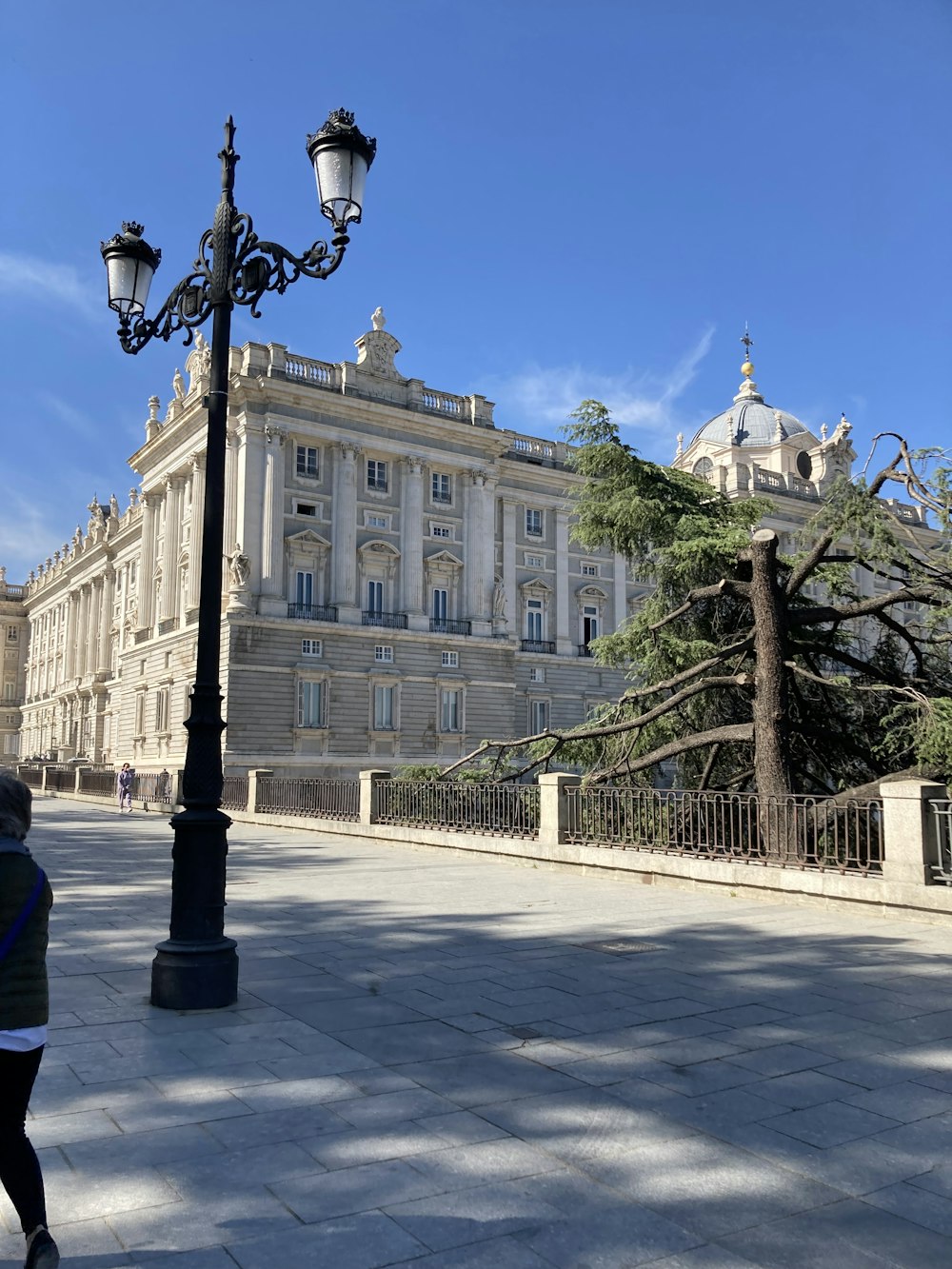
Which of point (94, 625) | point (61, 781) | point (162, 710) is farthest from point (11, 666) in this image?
point (162, 710)

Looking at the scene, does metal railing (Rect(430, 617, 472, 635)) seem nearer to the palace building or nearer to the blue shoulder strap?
the palace building

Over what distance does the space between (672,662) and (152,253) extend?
11922mm

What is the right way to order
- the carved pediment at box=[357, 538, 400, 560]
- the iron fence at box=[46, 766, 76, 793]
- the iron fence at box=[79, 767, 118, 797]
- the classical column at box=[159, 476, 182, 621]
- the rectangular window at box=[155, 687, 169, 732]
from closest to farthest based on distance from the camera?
the iron fence at box=[79, 767, 118, 797], the iron fence at box=[46, 766, 76, 793], the carved pediment at box=[357, 538, 400, 560], the rectangular window at box=[155, 687, 169, 732], the classical column at box=[159, 476, 182, 621]

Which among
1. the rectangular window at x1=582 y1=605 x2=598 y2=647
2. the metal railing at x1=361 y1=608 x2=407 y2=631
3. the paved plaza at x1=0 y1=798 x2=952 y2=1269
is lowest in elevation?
the paved plaza at x1=0 y1=798 x2=952 y2=1269

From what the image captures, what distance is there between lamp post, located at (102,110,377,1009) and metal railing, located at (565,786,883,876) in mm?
6899

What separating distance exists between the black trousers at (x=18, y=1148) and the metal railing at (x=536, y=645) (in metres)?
50.6

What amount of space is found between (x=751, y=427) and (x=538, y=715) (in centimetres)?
2553

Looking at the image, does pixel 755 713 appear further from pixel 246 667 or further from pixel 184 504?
pixel 184 504

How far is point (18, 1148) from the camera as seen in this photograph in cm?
305

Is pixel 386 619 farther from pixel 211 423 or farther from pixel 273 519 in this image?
pixel 211 423

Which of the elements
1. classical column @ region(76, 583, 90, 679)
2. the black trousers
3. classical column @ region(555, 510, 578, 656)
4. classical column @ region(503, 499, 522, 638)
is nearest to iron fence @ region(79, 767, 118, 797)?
classical column @ region(503, 499, 522, 638)

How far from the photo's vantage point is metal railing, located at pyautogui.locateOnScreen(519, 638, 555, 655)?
54.0 metres

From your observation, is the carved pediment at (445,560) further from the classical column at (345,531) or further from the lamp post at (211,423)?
the lamp post at (211,423)

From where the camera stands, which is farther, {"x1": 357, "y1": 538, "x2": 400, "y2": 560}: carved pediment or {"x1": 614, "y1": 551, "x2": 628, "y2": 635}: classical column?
{"x1": 614, "y1": 551, "x2": 628, "y2": 635}: classical column
